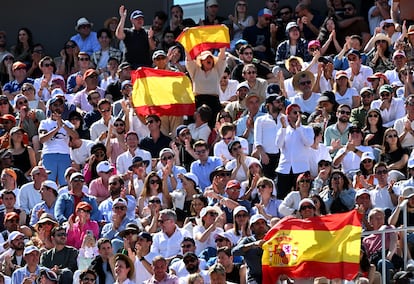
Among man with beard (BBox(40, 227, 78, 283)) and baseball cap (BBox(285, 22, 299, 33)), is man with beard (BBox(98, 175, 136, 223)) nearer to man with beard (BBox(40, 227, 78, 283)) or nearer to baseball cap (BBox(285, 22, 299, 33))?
man with beard (BBox(40, 227, 78, 283))

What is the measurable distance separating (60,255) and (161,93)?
4952 mm

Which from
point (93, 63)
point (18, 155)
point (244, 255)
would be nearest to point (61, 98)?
point (18, 155)

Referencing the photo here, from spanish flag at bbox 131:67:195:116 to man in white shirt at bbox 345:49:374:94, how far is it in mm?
2341

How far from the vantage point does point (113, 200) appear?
864 inches

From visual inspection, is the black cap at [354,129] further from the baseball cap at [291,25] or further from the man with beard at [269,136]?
the baseball cap at [291,25]

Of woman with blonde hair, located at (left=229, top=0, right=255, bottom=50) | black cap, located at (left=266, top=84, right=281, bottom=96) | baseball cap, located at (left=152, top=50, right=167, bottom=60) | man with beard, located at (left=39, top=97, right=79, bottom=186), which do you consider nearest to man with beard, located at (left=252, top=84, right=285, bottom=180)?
black cap, located at (left=266, top=84, right=281, bottom=96)

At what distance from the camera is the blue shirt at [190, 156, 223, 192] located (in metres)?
22.6

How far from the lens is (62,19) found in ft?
103

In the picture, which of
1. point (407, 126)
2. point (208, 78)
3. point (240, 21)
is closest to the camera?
point (407, 126)

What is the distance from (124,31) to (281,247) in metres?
8.68

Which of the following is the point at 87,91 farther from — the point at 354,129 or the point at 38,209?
the point at 354,129

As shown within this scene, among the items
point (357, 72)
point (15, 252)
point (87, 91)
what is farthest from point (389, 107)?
point (15, 252)

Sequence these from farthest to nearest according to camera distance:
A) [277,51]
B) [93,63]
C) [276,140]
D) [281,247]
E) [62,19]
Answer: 1. [62,19]
2. [93,63]
3. [277,51]
4. [276,140]
5. [281,247]

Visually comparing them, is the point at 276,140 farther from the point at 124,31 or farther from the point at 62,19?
the point at 62,19
